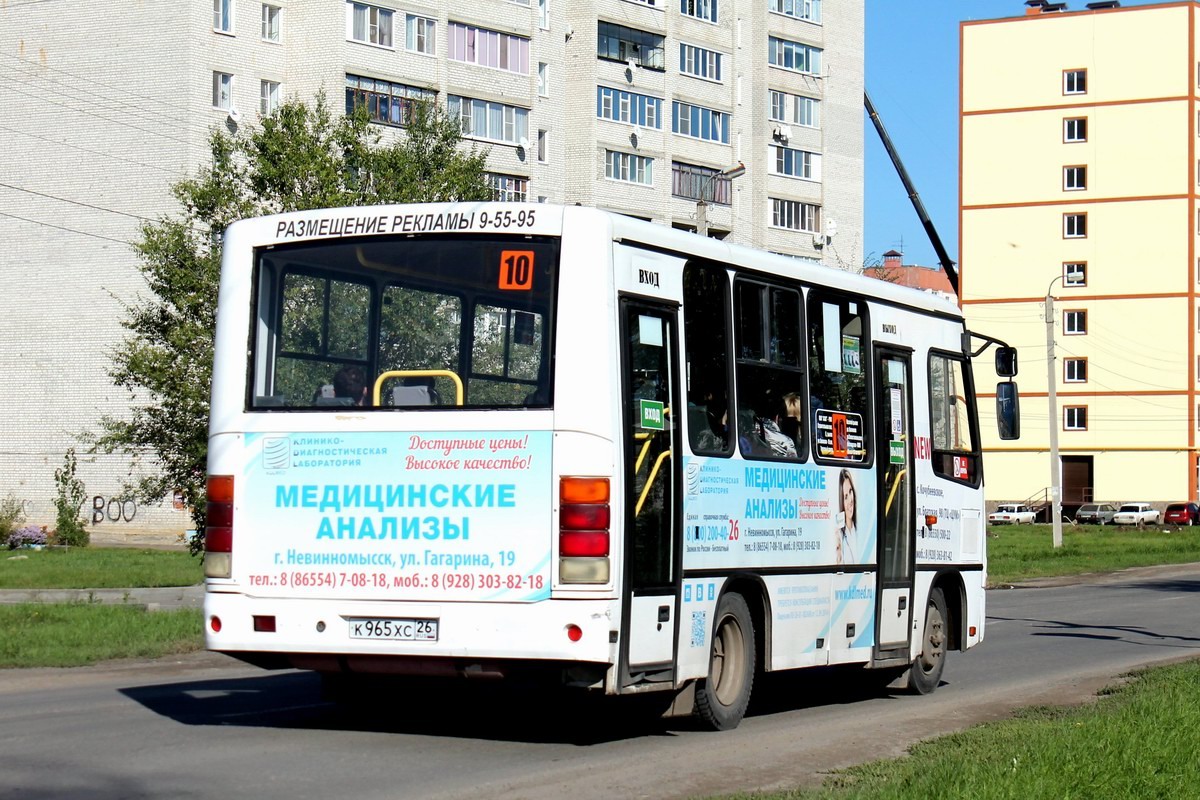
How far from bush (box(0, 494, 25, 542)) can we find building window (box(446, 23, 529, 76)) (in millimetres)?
23486

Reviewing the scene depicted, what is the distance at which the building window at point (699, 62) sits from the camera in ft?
260

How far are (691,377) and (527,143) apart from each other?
61525mm

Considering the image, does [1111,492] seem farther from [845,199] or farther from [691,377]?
[691,377]

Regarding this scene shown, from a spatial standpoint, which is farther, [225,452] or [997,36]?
[997,36]

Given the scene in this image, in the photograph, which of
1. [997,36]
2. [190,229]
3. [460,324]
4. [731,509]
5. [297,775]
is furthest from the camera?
[997,36]

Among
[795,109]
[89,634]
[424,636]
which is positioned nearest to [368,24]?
[795,109]

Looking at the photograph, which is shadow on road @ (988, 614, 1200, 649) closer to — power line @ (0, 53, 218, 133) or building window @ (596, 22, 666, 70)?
power line @ (0, 53, 218, 133)

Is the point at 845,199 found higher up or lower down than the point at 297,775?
higher up

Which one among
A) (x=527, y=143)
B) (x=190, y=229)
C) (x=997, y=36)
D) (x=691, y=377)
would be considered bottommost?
(x=691, y=377)

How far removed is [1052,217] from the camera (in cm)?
9362

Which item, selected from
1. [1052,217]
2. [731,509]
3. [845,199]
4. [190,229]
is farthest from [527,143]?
[731,509]

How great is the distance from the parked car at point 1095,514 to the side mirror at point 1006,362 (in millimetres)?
74836

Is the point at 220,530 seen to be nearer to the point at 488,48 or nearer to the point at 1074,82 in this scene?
the point at 488,48

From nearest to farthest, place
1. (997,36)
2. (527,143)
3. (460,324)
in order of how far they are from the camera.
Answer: (460,324) → (527,143) → (997,36)
